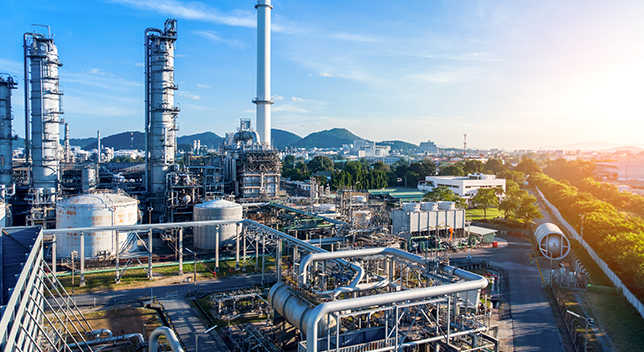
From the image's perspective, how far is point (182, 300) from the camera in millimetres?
28562

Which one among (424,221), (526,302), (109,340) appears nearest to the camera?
(109,340)

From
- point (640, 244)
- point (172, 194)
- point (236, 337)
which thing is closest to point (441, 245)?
point (640, 244)

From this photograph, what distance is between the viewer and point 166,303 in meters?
27.9

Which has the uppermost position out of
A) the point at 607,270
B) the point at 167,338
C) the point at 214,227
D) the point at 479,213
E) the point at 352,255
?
the point at 352,255

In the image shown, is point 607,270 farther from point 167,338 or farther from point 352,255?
point 167,338

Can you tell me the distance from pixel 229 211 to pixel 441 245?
24126mm

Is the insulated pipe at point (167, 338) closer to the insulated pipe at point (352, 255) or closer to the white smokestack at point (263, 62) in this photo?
the insulated pipe at point (352, 255)

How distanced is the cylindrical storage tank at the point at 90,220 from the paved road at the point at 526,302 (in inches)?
1373

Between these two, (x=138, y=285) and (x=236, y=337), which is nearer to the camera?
(x=236, y=337)

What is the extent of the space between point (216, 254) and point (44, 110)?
3339 cm

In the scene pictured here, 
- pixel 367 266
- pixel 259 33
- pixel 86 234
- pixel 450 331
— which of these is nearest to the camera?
pixel 450 331

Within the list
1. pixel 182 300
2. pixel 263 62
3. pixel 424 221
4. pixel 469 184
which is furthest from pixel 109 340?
pixel 469 184

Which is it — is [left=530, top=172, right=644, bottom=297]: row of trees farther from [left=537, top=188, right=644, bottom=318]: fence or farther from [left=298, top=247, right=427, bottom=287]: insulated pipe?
[left=298, top=247, right=427, bottom=287]: insulated pipe

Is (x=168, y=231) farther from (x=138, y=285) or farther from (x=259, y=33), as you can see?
(x=259, y=33)
